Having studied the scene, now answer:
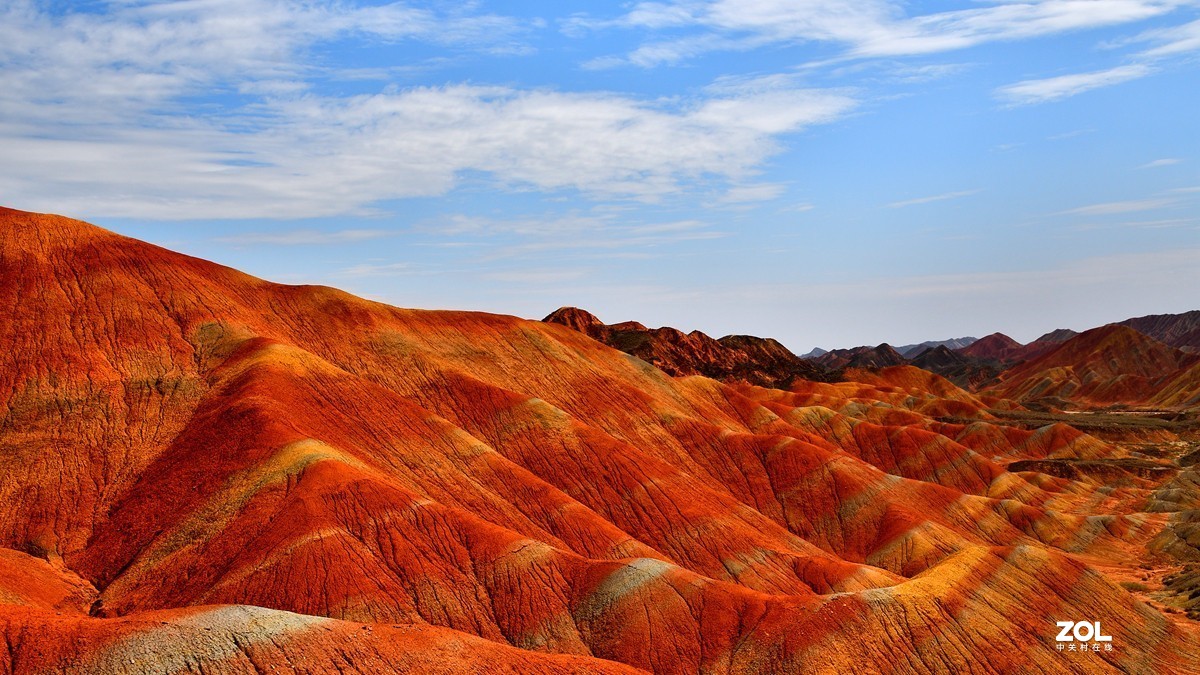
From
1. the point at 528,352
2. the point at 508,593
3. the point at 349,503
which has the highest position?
the point at 528,352

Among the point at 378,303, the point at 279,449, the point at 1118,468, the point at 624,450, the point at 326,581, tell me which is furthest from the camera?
the point at 1118,468

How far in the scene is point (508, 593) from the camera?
173ft

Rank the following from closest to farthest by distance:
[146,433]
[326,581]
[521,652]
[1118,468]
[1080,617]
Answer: [521,652], [326,581], [1080,617], [146,433], [1118,468]

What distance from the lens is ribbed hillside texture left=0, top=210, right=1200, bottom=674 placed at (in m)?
48.0

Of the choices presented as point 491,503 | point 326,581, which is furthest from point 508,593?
point 491,503

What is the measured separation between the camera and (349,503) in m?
56.3

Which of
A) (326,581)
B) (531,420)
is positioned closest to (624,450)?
(531,420)

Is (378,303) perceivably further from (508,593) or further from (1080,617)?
(1080,617)

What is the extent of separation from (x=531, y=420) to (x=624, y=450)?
9457 mm

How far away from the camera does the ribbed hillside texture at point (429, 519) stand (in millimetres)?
48031

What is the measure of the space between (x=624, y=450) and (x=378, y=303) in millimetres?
36613

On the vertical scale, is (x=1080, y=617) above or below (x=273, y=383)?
below

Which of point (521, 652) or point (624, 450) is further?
point (624, 450)

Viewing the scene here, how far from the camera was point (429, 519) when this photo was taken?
57.0 metres
